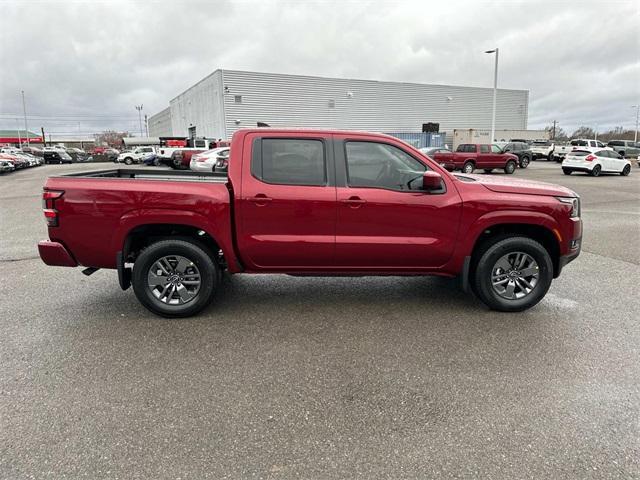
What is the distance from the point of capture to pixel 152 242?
181 inches

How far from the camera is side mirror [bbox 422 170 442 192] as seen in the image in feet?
13.8

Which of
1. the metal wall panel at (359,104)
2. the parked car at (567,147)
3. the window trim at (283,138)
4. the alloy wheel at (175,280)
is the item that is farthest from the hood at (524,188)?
the parked car at (567,147)

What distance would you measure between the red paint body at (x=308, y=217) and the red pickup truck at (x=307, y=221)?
0.01 meters

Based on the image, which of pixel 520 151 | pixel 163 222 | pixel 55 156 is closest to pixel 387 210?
pixel 163 222

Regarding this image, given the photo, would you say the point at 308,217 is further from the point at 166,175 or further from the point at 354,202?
the point at 166,175

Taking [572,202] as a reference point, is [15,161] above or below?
above

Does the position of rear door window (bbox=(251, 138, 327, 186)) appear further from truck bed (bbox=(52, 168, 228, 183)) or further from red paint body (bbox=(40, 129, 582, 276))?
truck bed (bbox=(52, 168, 228, 183))

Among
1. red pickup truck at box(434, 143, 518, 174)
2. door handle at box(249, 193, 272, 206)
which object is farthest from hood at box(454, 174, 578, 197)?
red pickup truck at box(434, 143, 518, 174)

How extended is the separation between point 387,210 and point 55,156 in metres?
54.0

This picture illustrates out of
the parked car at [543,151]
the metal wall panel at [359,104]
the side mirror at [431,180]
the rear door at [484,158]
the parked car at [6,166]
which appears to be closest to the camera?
the side mirror at [431,180]

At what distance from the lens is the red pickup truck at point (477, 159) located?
25.1m

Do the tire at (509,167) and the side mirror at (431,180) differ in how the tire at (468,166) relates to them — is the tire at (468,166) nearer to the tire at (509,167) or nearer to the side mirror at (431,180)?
the tire at (509,167)

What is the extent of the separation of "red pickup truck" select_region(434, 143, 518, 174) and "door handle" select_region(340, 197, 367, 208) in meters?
21.7

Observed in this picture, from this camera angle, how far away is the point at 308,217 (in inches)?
170
